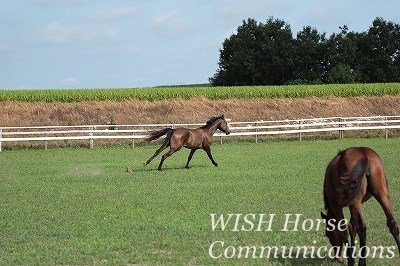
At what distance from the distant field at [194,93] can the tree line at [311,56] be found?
49.4 feet

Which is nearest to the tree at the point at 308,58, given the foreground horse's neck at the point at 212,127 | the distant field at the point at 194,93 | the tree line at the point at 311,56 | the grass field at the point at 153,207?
the tree line at the point at 311,56

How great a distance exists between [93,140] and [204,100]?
43.1 ft

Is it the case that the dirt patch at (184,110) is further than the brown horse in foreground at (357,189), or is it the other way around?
the dirt patch at (184,110)

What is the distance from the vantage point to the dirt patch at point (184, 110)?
4062 centimetres

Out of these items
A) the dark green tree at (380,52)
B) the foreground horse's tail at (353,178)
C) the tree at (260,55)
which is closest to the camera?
the foreground horse's tail at (353,178)

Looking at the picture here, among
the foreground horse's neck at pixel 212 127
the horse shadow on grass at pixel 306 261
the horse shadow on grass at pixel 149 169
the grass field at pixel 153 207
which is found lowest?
the horse shadow on grass at pixel 149 169

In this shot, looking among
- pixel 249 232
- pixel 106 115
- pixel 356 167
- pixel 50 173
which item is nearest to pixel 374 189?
pixel 356 167

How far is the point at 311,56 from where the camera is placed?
68.8 meters

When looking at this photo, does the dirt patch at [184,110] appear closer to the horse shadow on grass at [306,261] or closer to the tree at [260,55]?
the tree at [260,55]

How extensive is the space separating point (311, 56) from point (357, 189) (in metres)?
63.1

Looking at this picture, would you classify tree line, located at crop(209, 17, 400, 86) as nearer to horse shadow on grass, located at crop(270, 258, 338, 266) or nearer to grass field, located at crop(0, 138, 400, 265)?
grass field, located at crop(0, 138, 400, 265)

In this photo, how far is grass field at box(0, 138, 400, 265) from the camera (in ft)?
27.3

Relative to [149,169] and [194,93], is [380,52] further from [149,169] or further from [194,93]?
[149,169]

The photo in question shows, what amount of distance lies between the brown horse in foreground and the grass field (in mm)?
569
